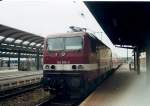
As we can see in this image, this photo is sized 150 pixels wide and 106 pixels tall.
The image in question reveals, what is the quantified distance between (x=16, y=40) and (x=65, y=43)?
10136 mm

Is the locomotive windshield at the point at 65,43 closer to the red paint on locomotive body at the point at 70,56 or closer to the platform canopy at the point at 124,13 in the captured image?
the red paint on locomotive body at the point at 70,56

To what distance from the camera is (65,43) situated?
12594 mm

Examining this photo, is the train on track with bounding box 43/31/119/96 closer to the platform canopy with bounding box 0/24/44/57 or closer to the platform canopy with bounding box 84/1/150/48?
the platform canopy with bounding box 84/1/150/48

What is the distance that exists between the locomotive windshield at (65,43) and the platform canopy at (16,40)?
15.4ft

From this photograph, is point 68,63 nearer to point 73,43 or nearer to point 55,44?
point 73,43

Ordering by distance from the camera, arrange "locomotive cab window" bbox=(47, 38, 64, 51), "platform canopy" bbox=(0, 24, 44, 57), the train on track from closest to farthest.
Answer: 1. the train on track
2. "locomotive cab window" bbox=(47, 38, 64, 51)
3. "platform canopy" bbox=(0, 24, 44, 57)

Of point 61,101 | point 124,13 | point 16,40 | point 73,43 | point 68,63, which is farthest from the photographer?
point 16,40

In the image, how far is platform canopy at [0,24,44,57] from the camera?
1817cm

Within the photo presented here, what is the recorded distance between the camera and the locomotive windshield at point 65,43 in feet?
40.5

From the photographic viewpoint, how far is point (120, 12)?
41.4 feet

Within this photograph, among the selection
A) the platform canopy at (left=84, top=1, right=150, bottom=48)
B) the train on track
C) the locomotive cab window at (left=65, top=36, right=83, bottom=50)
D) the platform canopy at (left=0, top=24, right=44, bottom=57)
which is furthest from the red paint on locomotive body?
the platform canopy at (left=0, top=24, right=44, bottom=57)

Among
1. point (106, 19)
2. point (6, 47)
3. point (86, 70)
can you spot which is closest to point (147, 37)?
point (106, 19)

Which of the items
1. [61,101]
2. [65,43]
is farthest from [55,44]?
[61,101]

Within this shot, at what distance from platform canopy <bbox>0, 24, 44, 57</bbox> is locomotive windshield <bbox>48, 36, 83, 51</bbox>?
15.4 ft
